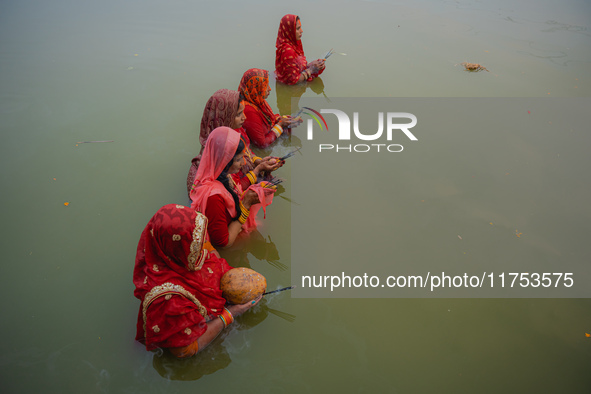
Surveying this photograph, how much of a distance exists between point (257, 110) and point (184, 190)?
1084 mm

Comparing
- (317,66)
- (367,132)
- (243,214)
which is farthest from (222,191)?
(317,66)

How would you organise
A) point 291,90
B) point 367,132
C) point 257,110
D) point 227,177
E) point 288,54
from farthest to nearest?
1. point 291,90
2. point 288,54
3. point 367,132
4. point 257,110
5. point 227,177

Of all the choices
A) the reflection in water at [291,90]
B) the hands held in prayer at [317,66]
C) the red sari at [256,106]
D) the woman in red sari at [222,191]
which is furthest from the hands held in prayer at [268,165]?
the hands held in prayer at [317,66]

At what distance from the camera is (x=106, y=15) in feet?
20.5

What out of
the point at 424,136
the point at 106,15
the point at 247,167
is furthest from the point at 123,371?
the point at 106,15

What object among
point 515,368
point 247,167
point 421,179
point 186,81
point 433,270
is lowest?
point 515,368

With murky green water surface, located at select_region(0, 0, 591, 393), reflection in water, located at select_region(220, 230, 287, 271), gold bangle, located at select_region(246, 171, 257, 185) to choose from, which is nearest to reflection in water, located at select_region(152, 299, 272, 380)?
murky green water surface, located at select_region(0, 0, 591, 393)

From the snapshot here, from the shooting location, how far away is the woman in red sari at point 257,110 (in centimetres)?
377

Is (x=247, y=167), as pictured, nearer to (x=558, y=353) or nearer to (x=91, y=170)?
(x=91, y=170)

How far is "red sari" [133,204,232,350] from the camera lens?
Answer: 206cm

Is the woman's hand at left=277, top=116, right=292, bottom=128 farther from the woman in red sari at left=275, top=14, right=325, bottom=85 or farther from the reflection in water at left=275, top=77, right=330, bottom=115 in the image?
the woman in red sari at left=275, top=14, right=325, bottom=85

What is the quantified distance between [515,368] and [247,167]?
242 cm

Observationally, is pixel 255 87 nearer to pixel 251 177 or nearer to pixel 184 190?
pixel 251 177

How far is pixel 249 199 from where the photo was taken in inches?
114
